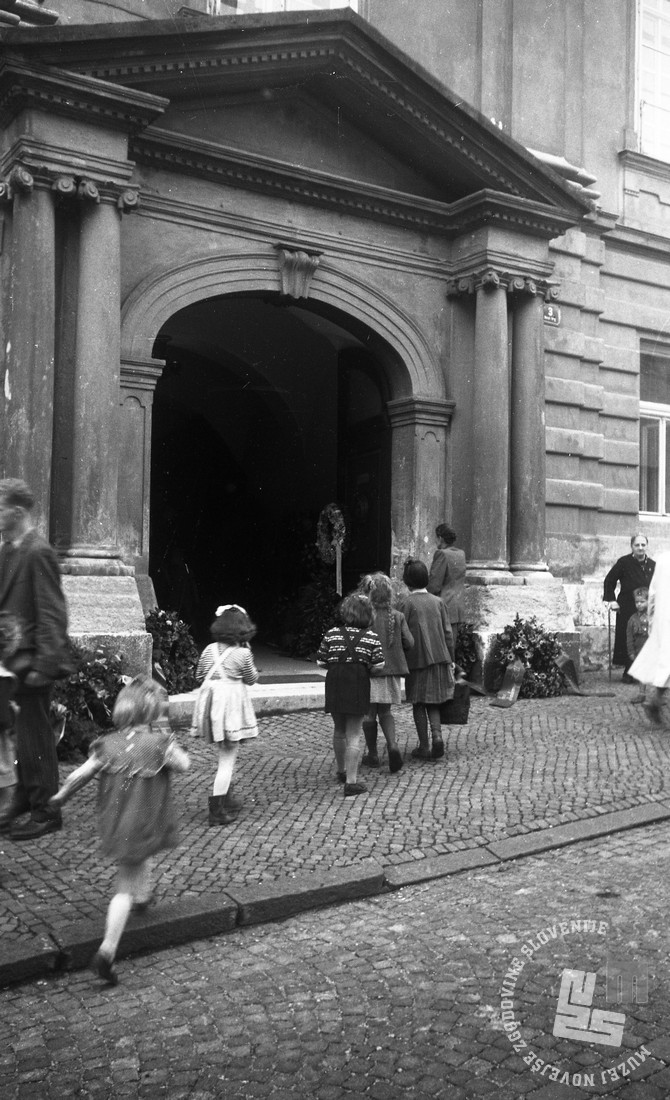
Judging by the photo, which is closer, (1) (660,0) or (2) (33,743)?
(2) (33,743)

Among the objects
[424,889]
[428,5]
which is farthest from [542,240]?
[424,889]

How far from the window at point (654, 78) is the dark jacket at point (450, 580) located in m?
7.67

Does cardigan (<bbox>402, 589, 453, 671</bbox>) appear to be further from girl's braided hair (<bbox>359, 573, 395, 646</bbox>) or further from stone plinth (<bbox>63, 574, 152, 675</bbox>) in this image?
stone plinth (<bbox>63, 574, 152, 675</bbox>)

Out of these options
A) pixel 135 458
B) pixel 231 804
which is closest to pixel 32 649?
pixel 231 804

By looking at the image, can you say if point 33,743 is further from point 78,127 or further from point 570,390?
point 570,390

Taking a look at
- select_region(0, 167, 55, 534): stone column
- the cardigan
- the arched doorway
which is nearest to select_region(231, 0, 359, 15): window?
the arched doorway

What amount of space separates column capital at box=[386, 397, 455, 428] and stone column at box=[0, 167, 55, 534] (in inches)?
178

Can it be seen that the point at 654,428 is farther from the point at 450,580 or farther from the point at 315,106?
the point at 315,106

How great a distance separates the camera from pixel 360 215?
11539 mm

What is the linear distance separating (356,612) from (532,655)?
15.2ft

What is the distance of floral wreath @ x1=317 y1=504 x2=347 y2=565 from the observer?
1321 centimetres

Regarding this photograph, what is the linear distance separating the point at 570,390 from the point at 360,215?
3.65 meters

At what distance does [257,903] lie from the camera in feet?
14.9

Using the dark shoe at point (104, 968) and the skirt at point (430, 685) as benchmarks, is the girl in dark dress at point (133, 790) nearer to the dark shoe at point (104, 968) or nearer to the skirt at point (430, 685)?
the dark shoe at point (104, 968)
